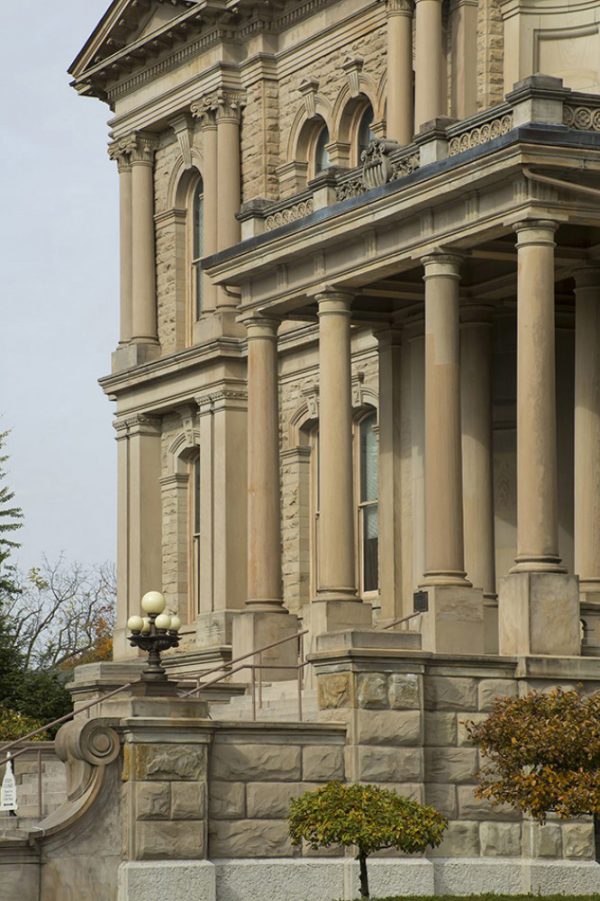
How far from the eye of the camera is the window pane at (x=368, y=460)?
41.6m

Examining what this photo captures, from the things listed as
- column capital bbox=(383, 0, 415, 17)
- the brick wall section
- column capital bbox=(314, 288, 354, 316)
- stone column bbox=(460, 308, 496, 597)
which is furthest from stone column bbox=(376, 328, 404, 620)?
the brick wall section

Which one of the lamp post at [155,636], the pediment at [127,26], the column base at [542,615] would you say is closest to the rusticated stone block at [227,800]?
the lamp post at [155,636]

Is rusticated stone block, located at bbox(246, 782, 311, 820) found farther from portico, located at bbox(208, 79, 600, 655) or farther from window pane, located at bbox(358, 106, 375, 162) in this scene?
window pane, located at bbox(358, 106, 375, 162)

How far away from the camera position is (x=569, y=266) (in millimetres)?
34688

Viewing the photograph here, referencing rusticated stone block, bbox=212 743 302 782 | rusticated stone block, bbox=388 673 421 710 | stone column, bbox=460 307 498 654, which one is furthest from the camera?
stone column, bbox=460 307 498 654

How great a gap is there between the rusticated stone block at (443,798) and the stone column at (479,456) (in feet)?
15.2

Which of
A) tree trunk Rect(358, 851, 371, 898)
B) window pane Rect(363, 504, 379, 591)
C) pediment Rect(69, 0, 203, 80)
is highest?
pediment Rect(69, 0, 203, 80)

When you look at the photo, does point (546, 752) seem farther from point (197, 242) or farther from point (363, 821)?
point (197, 242)

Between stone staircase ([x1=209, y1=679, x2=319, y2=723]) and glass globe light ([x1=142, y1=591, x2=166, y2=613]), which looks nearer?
glass globe light ([x1=142, y1=591, x2=166, y2=613])

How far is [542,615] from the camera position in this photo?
30531 mm

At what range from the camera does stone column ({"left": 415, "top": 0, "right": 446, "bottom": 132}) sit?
39062mm

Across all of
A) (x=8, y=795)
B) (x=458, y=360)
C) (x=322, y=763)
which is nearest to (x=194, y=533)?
(x=8, y=795)

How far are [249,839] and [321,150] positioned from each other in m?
Result: 19.1

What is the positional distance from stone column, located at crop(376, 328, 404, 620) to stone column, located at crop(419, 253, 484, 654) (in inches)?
213
